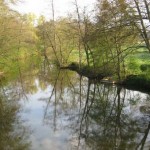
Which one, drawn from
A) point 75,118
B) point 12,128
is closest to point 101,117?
point 75,118

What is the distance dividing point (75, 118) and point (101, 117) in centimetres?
167

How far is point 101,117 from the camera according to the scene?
2178 cm

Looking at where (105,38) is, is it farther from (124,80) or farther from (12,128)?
(12,128)

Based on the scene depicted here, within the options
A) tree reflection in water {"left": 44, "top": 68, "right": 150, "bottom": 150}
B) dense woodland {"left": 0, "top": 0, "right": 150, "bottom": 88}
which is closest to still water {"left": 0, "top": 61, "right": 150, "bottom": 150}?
tree reflection in water {"left": 44, "top": 68, "right": 150, "bottom": 150}

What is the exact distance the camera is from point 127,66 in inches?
1515

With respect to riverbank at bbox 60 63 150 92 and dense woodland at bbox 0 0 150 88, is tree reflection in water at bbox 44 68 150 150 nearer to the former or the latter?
riverbank at bbox 60 63 150 92

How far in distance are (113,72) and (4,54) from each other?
589 inches

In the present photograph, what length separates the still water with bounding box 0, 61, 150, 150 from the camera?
16203 mm

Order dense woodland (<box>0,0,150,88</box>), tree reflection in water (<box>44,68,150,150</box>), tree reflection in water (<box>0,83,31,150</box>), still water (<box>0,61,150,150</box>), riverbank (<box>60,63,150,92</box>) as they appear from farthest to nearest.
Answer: riverbank (<box>60,63,150,92</box>) → dense woodland (<box>0,0,150,88</box>) → tree reflection in water (<box>44,68,150,150</box>) → still water (<box>0,61,150,150</box>) → tree reflection in water (<box>0,83,31,150</box>)

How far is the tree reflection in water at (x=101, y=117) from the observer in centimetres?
1636

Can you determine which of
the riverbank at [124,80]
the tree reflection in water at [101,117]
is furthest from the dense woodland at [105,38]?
the tree reflection in water at [101,117]

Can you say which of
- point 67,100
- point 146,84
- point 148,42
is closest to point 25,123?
point 67,100

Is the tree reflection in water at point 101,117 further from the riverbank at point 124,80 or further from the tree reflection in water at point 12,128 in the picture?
the tree reflection in water at point 12,128

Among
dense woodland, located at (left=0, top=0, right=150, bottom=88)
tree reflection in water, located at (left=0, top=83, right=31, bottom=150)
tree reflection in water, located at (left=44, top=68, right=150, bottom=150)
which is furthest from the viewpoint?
dense woodland, located at (left=0, top=0, right=150, bottom=88)
